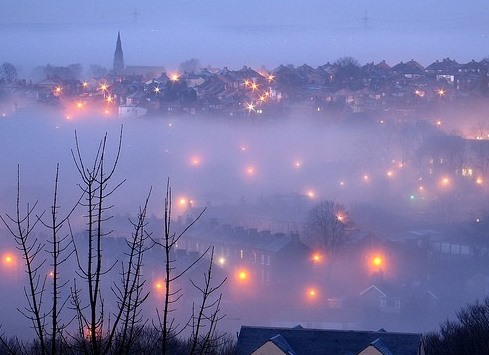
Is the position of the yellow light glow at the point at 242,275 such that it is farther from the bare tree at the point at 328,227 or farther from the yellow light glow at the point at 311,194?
the yellow light glow at the point at 311,194

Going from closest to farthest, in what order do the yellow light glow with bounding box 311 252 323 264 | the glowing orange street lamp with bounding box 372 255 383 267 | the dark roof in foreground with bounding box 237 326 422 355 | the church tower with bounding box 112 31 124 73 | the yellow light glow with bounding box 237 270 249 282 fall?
the dark roof in foreground with bounding box 237 326 422 355
the yellow light glow with bounding box 237 270 249 282
the yellow light glow with bounding box 311 252 323 264
the glowing orange street lamp with bounding box 372 255 383 267
the church tower with bounding box 112 31 124 73

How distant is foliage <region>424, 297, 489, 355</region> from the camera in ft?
24.2

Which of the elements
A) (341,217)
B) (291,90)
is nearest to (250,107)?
(291,90)

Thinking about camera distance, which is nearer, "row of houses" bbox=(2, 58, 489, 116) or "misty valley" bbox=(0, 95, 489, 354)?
"misty valley" bbox=(0, 95, 489, 354)

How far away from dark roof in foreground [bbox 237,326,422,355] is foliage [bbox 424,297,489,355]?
885mm

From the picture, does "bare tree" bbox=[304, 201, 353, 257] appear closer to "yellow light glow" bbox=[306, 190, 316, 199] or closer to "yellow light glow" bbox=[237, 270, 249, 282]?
"yellow light glow" bbox=[237, 270, 249, 282]

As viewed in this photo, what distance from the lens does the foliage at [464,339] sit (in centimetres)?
738


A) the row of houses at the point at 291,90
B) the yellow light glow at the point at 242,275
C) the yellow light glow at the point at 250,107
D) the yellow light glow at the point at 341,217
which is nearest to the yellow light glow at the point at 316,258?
the yellow light glow at the point at 242,275

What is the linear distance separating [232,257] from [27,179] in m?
12.2

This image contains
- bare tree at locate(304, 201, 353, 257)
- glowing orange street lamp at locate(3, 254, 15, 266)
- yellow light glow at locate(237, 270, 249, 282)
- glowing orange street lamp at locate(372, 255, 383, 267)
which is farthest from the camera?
bare tree at locate(304, 201, 353, 257)

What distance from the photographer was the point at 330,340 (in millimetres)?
6855

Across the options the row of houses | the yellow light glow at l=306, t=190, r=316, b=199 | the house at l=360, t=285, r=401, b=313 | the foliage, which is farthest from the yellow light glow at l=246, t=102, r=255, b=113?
the foliage

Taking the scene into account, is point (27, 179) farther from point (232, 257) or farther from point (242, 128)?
point (232, 257)

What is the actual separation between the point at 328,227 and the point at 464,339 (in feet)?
22.5
